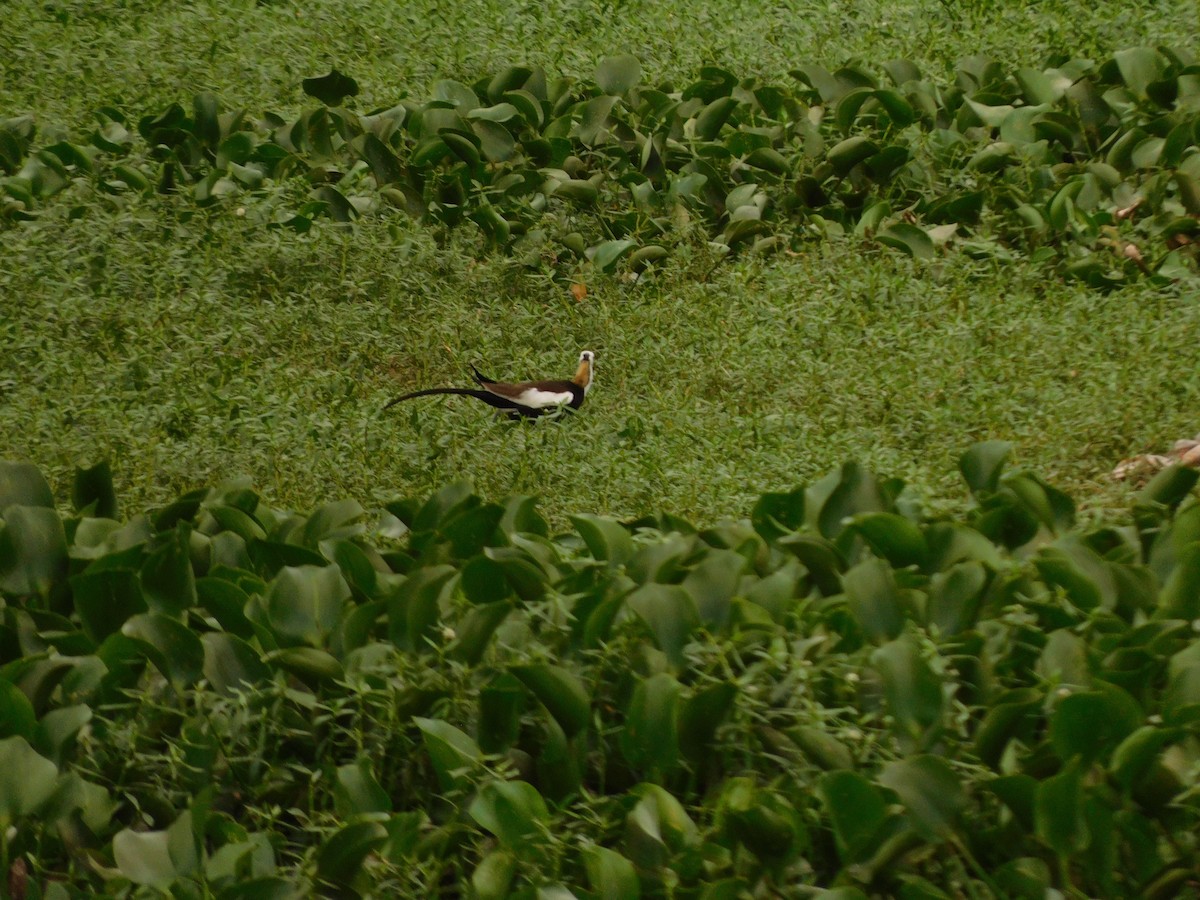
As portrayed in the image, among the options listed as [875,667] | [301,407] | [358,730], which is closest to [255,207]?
[301,407]

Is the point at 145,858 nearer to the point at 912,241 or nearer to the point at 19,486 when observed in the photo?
the point at 19,486

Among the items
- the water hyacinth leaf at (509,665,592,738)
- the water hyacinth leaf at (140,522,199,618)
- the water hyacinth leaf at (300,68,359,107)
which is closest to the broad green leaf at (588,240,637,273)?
the water hyacinth leaf at (300,68,359,107)

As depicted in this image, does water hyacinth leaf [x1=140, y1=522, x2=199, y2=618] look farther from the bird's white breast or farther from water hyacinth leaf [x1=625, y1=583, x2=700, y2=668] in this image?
the bird's white breast

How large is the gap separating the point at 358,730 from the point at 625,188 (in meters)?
3.76

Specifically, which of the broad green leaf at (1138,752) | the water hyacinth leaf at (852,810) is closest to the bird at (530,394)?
the water hyacinth leaf at (852,810)

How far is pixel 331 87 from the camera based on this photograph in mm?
6258

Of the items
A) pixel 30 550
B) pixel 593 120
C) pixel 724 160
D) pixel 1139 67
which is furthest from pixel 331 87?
pixel 30 550

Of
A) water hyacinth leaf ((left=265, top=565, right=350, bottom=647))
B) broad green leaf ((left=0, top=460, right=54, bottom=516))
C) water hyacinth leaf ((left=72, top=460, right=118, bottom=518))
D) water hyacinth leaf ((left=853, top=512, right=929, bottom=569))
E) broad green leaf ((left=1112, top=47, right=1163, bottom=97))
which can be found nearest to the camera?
water hyacinth leaf ((left=265, top=565, right=350, bottom=647))

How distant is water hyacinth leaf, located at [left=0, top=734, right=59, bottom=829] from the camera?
7.00 ft

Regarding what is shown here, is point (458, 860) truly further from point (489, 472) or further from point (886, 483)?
point (489, 472)

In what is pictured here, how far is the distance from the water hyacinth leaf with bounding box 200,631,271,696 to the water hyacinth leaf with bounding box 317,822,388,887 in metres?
0.38

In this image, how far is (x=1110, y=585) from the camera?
246 centimetres

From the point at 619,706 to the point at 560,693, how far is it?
13cm

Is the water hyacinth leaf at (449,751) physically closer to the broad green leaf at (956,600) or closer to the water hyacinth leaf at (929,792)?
the water hyacinth leaf at (929,792)
